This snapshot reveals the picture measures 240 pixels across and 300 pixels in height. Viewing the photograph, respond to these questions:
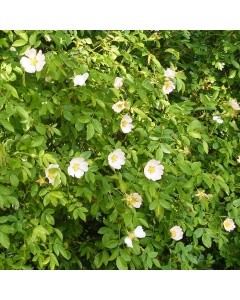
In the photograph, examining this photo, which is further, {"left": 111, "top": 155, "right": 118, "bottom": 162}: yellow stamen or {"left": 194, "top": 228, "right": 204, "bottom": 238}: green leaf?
{"left": 194, "top": 228, "right": 204, "bottom": 238}: green leaf

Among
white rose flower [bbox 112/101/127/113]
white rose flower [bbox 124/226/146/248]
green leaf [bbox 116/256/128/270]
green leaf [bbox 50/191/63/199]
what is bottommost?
green leaf [bbox 116/256/128/270]

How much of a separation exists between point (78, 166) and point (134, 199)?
24cm

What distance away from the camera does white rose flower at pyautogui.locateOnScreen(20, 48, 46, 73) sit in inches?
67.6

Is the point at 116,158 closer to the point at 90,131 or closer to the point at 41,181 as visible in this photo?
the point at 90,131

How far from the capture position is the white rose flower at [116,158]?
5.85ft

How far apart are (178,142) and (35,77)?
646mm

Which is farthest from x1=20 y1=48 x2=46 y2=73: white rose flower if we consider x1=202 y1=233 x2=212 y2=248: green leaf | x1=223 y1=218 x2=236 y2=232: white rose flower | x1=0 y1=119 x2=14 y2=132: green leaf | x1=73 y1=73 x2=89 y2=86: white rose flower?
x1=223 y1=218 x2=236 y2=232: white rose flower

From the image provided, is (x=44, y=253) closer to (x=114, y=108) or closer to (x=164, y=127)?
(x=114, y=108)

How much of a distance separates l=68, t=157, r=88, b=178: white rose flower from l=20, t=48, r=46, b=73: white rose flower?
1.18 feet

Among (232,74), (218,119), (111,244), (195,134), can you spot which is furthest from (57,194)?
(232,74)

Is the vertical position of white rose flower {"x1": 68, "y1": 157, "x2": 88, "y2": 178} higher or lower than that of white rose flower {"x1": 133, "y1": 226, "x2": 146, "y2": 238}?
higher

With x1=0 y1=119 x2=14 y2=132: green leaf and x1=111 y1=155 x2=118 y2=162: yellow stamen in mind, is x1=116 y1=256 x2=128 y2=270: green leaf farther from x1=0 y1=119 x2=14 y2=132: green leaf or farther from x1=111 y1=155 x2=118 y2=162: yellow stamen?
x1=0 y1=119 x2=14 y2=132: green leaf

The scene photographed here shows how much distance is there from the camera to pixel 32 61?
1729 mm

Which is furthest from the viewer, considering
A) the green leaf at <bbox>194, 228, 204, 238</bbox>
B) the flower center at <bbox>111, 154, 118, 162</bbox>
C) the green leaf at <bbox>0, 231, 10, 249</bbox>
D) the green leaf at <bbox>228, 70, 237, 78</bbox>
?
the green leaf at <bbox>228, 70, 237, 78</bbox>
